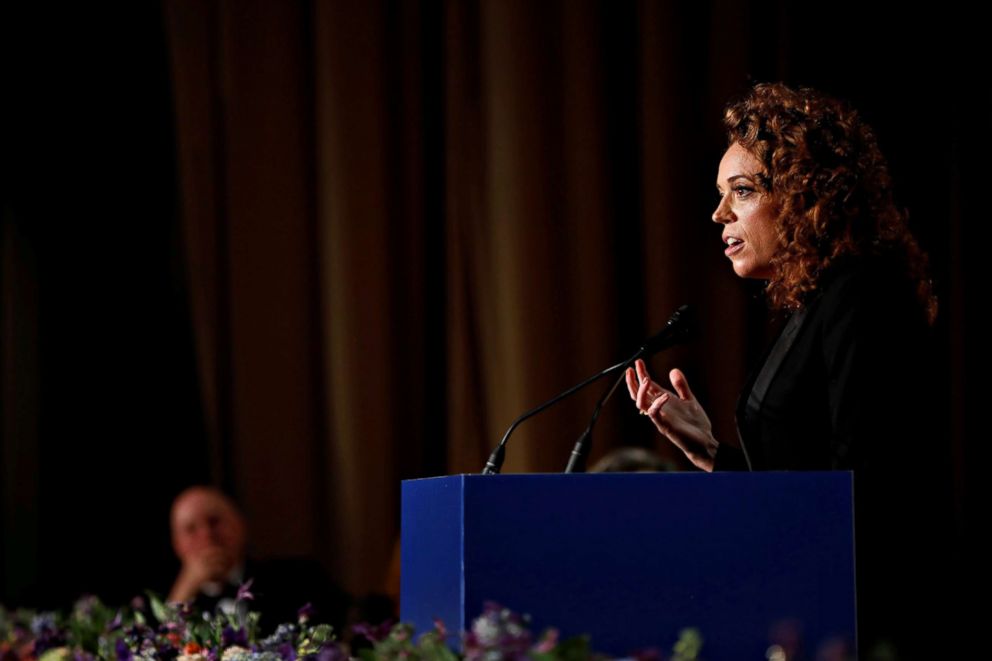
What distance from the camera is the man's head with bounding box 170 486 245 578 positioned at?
3.66 meters

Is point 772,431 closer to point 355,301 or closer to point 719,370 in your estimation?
point 719,370

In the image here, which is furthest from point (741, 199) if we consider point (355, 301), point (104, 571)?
point (104, 571)

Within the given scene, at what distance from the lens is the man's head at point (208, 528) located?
3658mm

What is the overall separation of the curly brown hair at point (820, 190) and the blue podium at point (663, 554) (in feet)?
1.87

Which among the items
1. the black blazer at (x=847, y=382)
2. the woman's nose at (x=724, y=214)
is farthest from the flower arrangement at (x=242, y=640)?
the woman's nose at (x=724, y=214)

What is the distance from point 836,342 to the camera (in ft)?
4.90

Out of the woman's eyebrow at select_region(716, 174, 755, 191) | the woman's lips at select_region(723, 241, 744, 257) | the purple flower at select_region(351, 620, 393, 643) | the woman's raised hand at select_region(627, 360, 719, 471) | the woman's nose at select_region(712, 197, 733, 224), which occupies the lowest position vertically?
the purple flower at select_region(351, 620, 393, 643)

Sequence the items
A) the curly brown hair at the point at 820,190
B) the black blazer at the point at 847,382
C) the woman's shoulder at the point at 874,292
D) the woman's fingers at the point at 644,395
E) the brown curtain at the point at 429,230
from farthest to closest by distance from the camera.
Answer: the brown curtain at the point at 429,230 < the woman's fingers at the point at 644,395 < the curly brown hair at the point at 820,190 < the woman's shoulder at the point at 874,292 < the black blazer at the point at 847,382

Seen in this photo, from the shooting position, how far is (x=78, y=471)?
403cm

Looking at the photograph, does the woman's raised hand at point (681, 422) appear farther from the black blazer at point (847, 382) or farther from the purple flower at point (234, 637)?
the purple flower at point (234, 637)

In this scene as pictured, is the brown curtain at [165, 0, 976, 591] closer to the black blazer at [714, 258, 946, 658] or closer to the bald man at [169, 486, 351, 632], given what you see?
the bald man at [169, 486, 351, 632]

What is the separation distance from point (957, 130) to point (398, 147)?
5.68 feet

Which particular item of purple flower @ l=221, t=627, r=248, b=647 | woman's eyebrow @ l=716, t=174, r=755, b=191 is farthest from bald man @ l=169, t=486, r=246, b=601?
woman's eyebrow @ l=716, t=174, r=755, b=191

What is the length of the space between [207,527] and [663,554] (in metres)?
2.71
